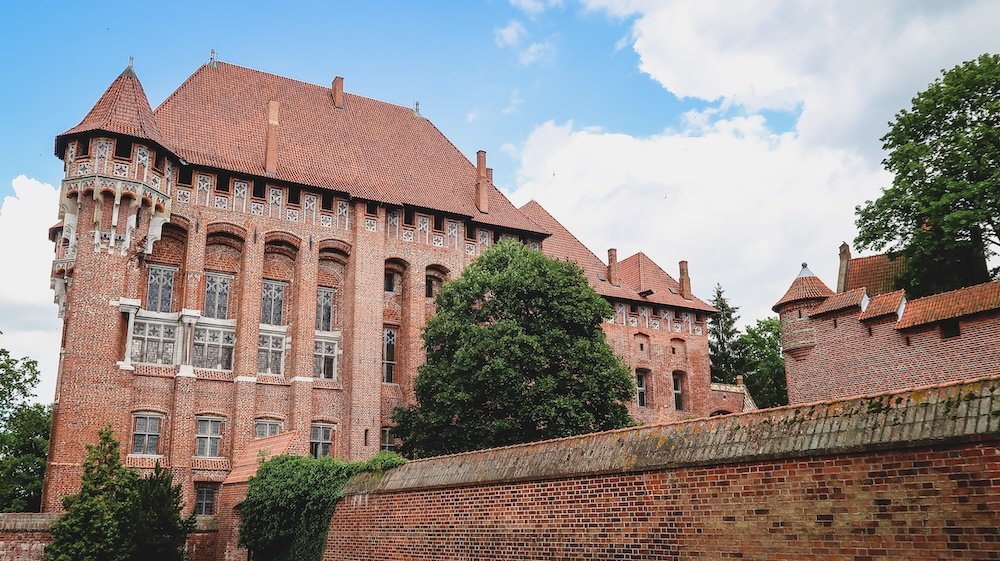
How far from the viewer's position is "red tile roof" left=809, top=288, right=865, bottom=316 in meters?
25.4

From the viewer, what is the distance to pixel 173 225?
27359 mm

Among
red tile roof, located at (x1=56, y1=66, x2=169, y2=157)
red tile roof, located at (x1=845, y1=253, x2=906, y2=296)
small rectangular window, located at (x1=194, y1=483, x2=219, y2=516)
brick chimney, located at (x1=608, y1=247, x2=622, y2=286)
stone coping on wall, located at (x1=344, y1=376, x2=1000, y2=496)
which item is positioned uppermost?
red tile roof, located at (x1=56, y1=66, x2=169, y2=157)

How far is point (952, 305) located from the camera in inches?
843

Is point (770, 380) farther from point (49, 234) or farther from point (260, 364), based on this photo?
point (49, 234)

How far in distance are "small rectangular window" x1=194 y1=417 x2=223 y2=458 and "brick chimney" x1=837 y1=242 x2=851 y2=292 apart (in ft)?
88.3

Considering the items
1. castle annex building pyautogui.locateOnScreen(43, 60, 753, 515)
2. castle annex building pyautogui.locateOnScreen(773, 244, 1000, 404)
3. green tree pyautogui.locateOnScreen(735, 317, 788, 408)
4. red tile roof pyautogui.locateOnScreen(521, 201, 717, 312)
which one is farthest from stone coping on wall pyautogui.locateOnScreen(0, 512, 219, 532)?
green tree pyautogui.locateOnScreen(735, 317, 788, 408)

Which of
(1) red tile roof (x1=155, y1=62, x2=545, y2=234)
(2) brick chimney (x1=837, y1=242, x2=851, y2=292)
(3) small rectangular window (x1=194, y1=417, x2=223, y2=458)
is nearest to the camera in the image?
(3) small rectangular window (x1=194, y1=417, x2=223, y2=458)

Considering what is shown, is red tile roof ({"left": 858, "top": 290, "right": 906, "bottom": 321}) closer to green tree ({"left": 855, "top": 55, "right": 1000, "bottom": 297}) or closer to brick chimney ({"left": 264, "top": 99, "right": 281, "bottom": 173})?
green tree ({"left": 855, "top": 55, "right": 1000, "bottom": 297})

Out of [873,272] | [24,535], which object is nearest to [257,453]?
[24,535]

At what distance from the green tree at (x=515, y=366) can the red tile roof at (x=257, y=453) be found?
4.43 meters

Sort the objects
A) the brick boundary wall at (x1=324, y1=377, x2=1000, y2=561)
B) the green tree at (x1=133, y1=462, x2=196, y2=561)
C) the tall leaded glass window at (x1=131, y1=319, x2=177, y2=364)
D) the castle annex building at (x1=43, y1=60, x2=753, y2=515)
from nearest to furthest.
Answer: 1. the brick boundary wall at (x1=324, y1=377, x2=1000, y2=561)
2. the green tree at (x1=133, y1=462, x2=196, y2=561)
3. the castle annex building at (x1=43, y1=60, x2=753, y2=515)
4. the tall leaded glass window at (x1=131, y1=319, x2=177, y2=364)

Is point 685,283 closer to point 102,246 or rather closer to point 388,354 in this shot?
point 388,354

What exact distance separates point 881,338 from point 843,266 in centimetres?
1604

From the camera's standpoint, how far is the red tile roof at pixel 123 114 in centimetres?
2542
